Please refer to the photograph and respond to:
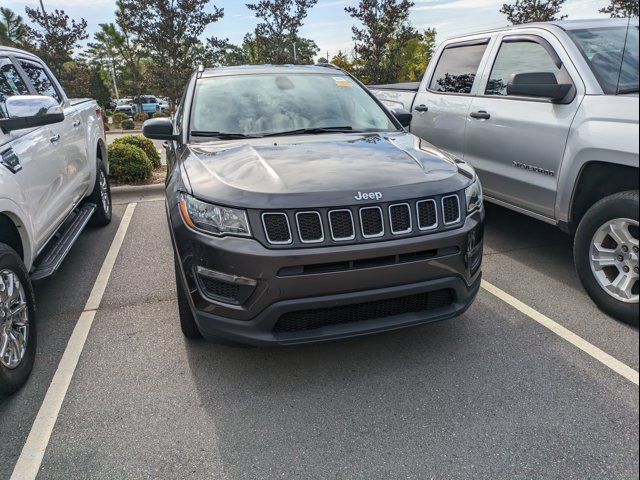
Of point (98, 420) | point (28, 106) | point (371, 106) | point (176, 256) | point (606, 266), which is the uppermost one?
point (28, 106)

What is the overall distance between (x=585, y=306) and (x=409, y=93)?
3652mm

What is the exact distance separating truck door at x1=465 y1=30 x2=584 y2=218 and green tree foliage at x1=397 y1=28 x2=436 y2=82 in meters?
11.8

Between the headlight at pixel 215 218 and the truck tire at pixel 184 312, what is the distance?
355mm

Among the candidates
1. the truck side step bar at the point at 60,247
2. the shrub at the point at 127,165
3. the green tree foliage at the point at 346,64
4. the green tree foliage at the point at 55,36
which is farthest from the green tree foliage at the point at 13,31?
the truck side step bar at the point at 60,247

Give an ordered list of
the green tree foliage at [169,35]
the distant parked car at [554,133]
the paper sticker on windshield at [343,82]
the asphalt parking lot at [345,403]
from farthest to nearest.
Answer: the green tree foliage at [169,35], the paper sticker on windshield at [343,82], the distant parked car at [554,133], the asphalt parking lot at [345,403]

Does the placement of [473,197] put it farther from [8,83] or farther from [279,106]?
[8,83]

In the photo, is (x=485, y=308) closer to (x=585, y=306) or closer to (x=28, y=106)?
(x=585, y=306)

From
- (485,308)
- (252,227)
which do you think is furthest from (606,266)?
(252,227)

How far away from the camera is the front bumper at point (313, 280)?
2393 millimetres

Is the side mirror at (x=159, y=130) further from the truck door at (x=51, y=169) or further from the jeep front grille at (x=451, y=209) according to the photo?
the jeep front grille at (x=451, y=209)

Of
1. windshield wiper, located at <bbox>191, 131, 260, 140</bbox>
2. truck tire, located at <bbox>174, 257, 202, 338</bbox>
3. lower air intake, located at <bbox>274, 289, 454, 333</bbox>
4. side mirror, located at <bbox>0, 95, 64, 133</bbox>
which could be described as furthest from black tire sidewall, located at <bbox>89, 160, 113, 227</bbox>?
lower air intake, located at <bbox>274, 289, 454, 333</bbox>

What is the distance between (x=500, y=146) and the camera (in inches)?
175

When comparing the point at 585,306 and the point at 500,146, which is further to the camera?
the point at 500,146

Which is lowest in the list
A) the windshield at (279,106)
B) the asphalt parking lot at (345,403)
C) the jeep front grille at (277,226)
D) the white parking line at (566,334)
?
the white parking line at (566,334)
